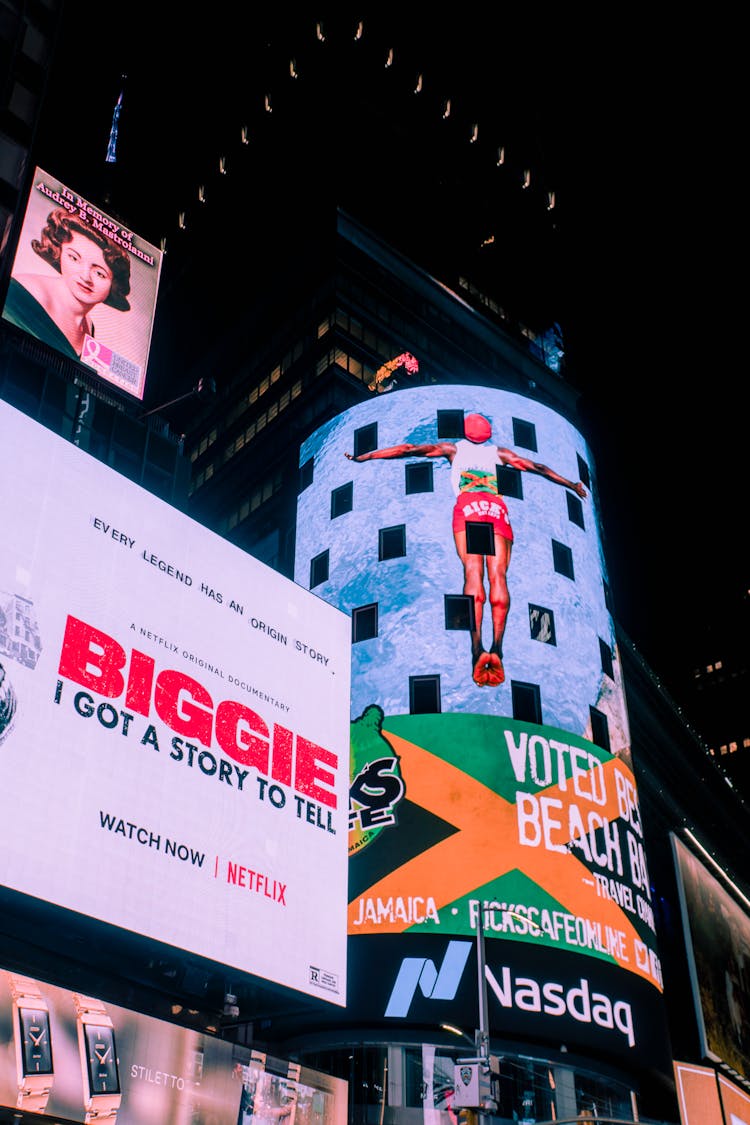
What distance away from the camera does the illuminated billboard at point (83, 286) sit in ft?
116

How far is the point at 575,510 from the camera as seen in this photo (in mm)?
47750

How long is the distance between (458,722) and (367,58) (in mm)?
70421

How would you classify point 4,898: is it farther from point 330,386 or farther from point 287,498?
point 330,386

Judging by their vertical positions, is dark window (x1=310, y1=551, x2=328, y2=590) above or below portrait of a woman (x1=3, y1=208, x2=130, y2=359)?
below

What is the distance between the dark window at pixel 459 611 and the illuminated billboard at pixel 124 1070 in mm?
18712

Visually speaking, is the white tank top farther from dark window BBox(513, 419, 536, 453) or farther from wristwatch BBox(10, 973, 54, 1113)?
wristwatch BBox(10, 973, 54, 1113)

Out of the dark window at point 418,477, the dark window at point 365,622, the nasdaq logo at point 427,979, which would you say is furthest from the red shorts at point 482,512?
the nasdaq logo at point 427,979

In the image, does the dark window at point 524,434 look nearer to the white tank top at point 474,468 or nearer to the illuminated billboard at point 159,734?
the white tank top at point 474,468

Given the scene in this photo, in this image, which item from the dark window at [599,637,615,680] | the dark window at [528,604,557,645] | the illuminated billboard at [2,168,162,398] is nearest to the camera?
the illuminated billboard at [2,168,162,398]

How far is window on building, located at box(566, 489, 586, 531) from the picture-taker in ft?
155

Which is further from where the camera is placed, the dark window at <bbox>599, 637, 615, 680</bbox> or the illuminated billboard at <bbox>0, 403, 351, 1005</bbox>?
the dark window at <bbox>599, 637, 615, 680</bbox>

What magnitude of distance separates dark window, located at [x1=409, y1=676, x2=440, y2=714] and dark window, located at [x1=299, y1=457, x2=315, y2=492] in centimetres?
1315

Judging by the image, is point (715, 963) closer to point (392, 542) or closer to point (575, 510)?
point (575, 510)

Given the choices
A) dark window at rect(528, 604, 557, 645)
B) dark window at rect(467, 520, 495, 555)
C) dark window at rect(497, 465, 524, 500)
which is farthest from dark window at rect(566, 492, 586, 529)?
dark window at rect(528, 604, 557, 645)
